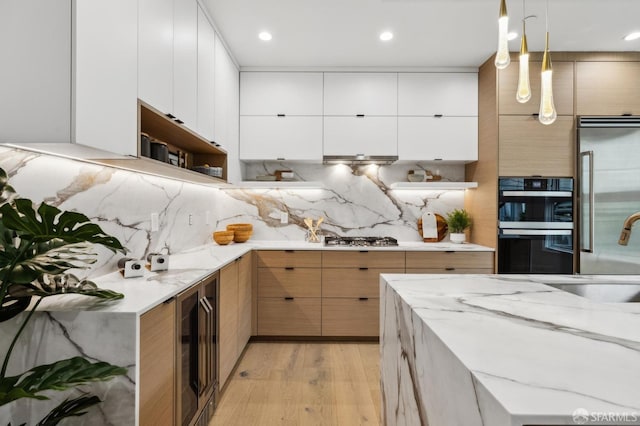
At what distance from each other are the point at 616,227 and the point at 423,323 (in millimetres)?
3072

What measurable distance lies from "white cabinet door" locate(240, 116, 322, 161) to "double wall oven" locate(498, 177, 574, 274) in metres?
1.84

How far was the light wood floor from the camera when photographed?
6.89 ft

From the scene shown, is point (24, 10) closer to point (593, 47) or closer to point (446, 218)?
point (446, 218)

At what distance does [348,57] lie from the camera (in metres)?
3.30

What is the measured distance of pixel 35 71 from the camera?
1.21m

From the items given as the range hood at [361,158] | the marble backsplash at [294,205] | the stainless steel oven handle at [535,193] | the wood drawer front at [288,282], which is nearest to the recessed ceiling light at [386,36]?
the range hood at [361,158]

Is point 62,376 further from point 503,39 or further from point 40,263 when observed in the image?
point 503,39

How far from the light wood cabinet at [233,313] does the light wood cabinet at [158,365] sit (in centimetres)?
73

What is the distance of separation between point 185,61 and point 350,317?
2513 millimetres

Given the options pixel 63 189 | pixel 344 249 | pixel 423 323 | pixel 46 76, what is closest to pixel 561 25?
pixel 344 249

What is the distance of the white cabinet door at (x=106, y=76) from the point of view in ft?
4.05

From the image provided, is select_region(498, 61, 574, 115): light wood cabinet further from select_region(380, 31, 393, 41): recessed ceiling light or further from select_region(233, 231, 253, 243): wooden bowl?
select_region(233, 231, 253, 243): wooden bowl

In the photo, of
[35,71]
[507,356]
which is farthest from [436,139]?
[35,71]

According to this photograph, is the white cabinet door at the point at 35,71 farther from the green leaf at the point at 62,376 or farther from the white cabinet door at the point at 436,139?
the white cabinet door at the point at 436,139
